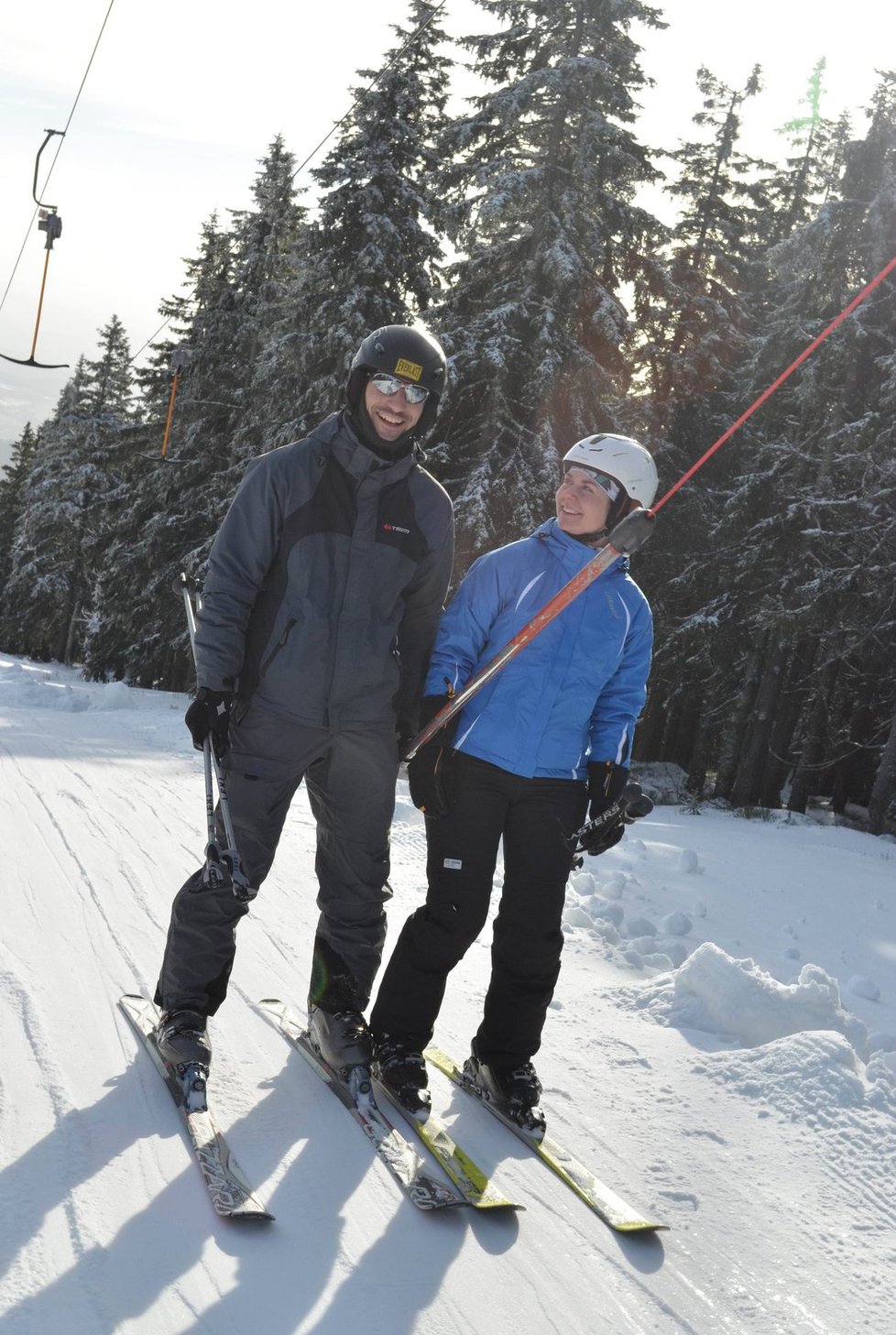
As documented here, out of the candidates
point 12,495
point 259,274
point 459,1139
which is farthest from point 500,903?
point 12,495

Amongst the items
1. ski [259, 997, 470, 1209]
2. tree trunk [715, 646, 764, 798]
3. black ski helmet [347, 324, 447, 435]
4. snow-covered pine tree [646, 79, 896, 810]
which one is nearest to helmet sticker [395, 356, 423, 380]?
black ski helmet [347, 324, 447, 435]

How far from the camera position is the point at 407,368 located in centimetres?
365

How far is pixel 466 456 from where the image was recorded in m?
17.5

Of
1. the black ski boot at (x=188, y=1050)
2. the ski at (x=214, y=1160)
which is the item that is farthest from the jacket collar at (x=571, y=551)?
the ski at (x=214, y=1160)

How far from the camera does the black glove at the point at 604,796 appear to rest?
12.3 feet

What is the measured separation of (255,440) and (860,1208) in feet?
64.8

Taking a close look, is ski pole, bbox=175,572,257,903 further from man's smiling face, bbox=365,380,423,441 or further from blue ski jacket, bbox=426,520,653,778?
man's smiling face, bbox=365,380,423,441

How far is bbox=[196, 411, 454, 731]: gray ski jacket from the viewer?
3592 mm

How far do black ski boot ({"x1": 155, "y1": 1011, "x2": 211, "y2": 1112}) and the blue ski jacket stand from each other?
1.25 metres

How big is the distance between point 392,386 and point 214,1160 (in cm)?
236

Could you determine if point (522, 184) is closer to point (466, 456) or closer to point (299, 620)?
point (466, 456)

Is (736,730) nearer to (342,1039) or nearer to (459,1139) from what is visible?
(342,1039)

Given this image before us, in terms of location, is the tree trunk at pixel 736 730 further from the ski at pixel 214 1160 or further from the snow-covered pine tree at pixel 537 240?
the ski at pixel 214 1160

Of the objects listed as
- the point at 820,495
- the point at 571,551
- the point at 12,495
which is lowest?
the point at 571,551
